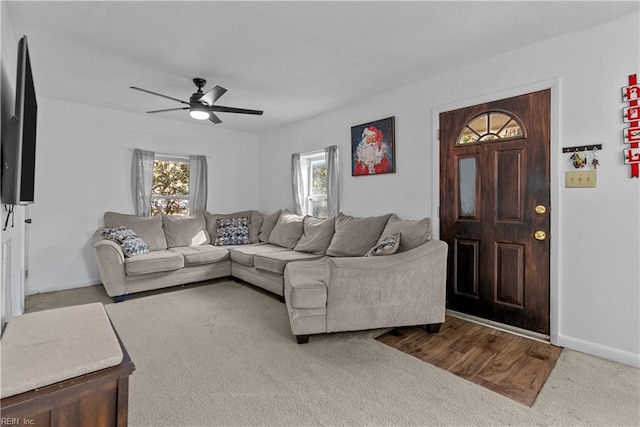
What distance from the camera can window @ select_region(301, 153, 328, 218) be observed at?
4961mm

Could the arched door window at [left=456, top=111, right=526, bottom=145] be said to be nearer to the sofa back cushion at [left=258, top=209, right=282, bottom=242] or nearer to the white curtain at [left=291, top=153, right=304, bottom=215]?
the white curtain at [left=291, top=153, right=304, bottom=215]

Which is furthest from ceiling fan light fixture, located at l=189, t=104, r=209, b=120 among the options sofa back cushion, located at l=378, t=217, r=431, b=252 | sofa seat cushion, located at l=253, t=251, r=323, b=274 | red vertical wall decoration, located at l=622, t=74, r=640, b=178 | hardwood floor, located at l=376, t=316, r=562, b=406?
red vertical wall decoration, located at l=622, t=74, r=640, b=178

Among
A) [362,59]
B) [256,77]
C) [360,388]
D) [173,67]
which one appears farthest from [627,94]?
[173,67]

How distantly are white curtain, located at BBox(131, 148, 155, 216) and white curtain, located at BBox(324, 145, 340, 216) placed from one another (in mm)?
2575

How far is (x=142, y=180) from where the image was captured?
4629mm

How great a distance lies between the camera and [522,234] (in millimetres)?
2709

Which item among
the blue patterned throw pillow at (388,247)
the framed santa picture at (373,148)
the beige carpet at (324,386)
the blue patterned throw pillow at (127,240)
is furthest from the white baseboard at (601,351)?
the blue patterned throw pillow at (127,240)

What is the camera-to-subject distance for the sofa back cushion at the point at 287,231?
14.6 feet

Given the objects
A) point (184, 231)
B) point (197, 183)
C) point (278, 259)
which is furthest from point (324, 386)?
point (197, 183)

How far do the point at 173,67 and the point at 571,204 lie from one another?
352 centimetres

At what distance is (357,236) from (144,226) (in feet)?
9.53

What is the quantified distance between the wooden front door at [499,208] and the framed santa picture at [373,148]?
64cm

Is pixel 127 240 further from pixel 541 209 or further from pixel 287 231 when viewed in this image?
pixel 541 209

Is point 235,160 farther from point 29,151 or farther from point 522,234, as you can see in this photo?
point 522,234
